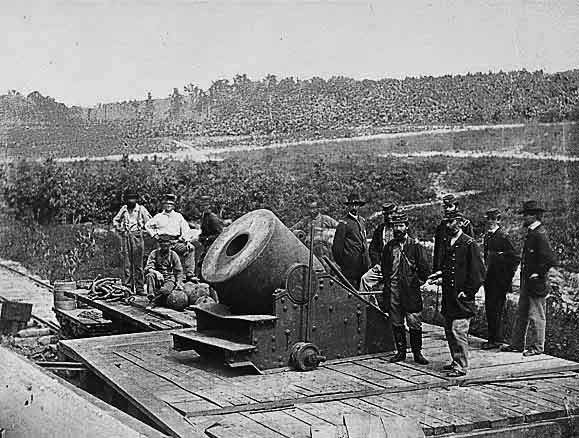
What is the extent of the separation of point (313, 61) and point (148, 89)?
5.61 meters

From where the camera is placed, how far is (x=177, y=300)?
11.3 meters

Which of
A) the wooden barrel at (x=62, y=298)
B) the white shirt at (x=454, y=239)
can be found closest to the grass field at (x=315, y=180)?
the wooden barrel at (x=62, y=298)

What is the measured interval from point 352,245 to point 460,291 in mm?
3189

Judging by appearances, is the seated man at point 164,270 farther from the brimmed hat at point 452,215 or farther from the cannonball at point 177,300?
the brimmed hat at point 452,215

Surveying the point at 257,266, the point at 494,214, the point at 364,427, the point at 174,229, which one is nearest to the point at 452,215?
the point at 494,214

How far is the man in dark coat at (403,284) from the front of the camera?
817 centimetres

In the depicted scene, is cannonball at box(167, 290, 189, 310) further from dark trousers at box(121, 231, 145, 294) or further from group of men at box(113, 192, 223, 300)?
dark trousers at box(121, 231, 145, 294)

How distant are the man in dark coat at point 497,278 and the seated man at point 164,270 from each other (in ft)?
12.7

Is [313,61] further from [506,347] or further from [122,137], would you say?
[506,347]

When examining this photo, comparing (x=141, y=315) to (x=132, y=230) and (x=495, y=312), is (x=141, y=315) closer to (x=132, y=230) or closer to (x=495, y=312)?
(x=132, y=230)

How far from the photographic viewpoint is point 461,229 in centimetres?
804

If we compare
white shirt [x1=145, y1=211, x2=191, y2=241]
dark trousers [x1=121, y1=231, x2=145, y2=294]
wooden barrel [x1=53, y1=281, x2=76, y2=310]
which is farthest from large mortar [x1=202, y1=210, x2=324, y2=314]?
dark trousers [x1=121, y1=231, x2=145, y2=294]

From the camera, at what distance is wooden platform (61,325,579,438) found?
6492 millimetres

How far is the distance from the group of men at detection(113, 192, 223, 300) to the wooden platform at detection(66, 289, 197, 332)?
0.24 m
